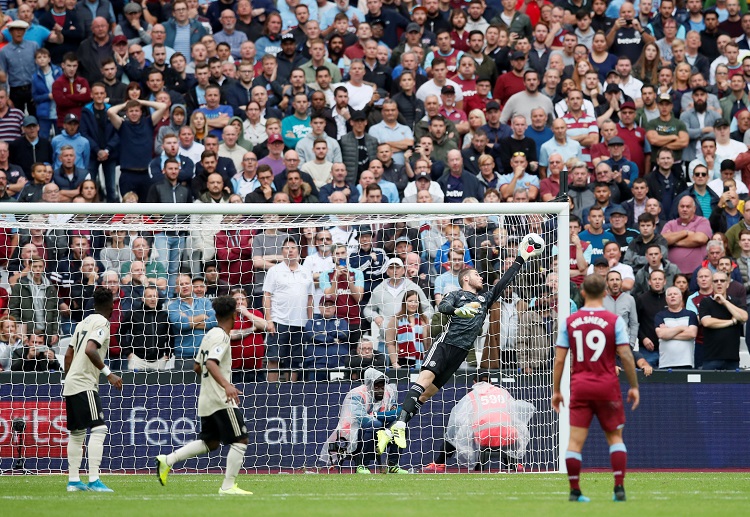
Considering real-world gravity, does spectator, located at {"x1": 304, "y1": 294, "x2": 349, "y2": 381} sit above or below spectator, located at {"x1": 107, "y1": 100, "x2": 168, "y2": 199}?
below

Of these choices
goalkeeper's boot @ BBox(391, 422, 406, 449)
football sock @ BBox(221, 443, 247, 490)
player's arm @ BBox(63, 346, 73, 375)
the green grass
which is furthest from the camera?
goalkeeper's boot @ BBox(391, 422, 406, 449)

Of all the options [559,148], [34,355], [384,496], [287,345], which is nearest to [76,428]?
[384,496]

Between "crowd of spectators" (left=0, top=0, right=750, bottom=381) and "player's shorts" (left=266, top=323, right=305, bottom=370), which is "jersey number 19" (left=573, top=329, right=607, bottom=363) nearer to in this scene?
"crowd of spectators" (left=0, top=0, right=750, bottom=381)

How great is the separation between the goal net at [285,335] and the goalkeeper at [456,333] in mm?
1082

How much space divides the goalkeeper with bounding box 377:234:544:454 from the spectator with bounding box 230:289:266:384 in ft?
8.22

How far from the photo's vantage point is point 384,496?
1095cm

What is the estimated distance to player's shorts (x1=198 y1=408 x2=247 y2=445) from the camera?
11.1 m

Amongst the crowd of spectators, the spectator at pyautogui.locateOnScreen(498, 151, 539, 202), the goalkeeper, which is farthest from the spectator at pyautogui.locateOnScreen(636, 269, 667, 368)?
the goalkeeper

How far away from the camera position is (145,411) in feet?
49.7

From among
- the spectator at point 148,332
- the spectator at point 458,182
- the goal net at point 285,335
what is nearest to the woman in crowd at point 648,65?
the spectator at point 458,182

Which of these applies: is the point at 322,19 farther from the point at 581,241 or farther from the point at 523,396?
the point at 523,396

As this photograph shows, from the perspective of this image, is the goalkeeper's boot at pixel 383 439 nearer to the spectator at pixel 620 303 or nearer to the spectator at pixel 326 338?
the spectator at pixel 326 338

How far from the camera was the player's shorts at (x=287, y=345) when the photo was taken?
618 inches

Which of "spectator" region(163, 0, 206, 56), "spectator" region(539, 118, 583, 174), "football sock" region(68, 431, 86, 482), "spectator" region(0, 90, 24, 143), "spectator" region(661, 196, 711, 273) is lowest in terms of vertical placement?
"football sock" region(68, 431, 86, 482)
